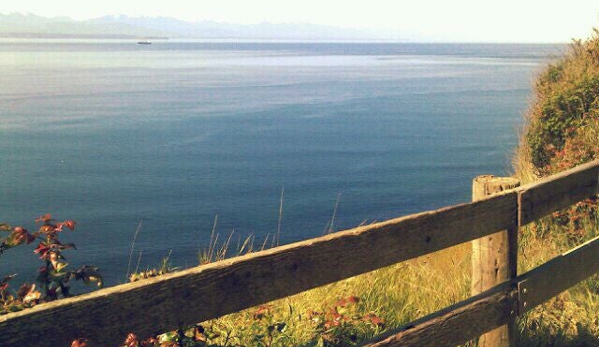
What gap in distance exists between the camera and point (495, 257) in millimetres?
4605

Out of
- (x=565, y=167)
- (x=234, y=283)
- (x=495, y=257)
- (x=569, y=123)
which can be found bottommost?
(x=565, y=167)

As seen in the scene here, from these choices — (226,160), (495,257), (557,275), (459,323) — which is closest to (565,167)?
(557,275)

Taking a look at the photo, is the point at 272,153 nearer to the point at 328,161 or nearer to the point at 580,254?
the point at 328,161

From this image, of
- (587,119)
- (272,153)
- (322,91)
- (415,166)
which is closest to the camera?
(587,119)

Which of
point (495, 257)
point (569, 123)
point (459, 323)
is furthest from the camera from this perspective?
point (569, 123)

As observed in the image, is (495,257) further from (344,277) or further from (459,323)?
(344,277)

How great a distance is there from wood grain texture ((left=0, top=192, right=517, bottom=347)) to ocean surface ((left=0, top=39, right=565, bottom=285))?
6234 mm

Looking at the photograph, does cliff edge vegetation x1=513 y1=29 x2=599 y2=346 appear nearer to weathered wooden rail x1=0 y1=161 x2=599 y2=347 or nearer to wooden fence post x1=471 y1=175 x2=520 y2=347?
weathered wooden rail x1=0 y1=161 x2=599 y2=347

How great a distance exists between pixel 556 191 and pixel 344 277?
1.97 metres

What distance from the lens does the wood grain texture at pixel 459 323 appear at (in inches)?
155

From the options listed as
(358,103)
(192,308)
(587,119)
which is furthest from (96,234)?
(358,103)

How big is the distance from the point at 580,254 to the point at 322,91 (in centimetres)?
5480

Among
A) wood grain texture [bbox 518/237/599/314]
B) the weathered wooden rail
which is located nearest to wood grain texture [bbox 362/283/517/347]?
the weathered wooden rail

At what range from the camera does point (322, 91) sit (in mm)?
59656
